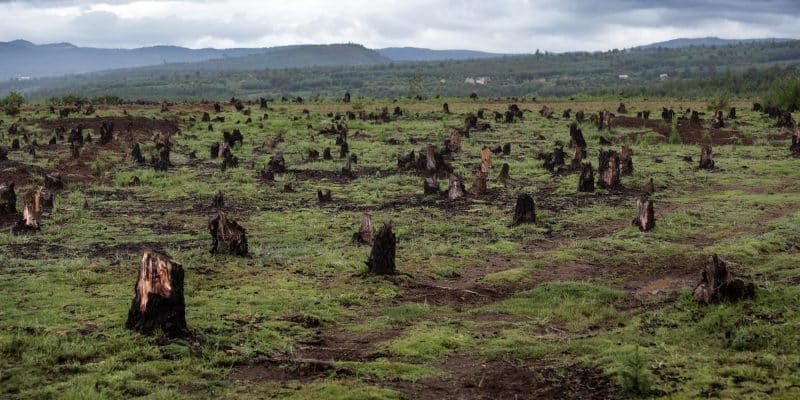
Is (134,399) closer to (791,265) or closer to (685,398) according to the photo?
(685,398)

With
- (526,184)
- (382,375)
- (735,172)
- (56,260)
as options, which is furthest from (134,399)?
(735,172)

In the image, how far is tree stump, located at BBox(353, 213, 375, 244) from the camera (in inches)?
872

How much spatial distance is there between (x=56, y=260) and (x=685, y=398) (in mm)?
14795

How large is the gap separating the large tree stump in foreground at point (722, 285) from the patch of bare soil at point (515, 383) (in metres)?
3.81

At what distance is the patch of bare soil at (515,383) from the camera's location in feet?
35.7

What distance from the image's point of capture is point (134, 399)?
1051 centimetres

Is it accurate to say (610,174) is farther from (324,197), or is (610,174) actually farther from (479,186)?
(324,197)

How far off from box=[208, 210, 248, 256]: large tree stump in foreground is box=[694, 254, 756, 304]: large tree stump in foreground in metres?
10.5

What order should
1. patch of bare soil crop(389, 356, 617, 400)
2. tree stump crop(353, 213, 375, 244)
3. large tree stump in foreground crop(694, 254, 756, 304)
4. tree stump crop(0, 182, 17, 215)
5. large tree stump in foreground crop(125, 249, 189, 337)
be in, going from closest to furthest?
patch of bare soil crop(389, 356, 617, 400)
large tree stump in foreground crop(125, 249, 189, 337)
large tree stump in foreground crop(694, 254, 756, 304)
tree stump crop(353, 213, 375, 244)
tree stump crop(0, 182, 17, 215)

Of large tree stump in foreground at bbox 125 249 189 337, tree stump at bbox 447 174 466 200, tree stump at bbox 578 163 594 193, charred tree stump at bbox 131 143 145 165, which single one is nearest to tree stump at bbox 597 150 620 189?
tree stump at bbox 578 163 594 193

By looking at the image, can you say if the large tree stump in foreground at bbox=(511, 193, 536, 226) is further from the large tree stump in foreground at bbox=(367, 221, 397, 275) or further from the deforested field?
the large tree stump in foreground at bbox=(367, 221, 397, 275)

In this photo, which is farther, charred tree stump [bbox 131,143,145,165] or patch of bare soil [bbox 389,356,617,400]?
charred tree stump [bbox 131,143,145,165]

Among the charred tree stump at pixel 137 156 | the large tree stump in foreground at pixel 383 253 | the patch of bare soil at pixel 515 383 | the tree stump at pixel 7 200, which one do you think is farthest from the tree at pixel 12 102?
the patch of bare soil at pixel 515 383

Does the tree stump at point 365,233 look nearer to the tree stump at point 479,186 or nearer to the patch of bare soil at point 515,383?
the tree stump at point 479,186
